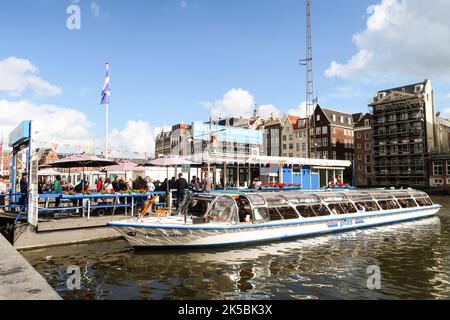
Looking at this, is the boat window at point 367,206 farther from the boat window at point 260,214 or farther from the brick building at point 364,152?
the brick building at point 364,152

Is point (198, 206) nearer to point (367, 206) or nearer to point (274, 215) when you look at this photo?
point (274, 215)

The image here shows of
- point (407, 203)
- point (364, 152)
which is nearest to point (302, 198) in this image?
point (407, 203)

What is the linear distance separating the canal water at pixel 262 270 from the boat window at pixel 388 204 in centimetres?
565

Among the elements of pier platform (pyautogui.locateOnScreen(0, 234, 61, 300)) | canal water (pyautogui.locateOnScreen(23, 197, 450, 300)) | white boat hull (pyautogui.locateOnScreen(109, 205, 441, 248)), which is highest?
pier platform (pyautogui.locateOnScreen(0, 234, 61, 300))

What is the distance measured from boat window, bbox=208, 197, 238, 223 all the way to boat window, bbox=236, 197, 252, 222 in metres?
0.58

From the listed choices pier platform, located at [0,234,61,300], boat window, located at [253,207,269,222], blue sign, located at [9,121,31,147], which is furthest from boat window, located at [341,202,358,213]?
blue sign, located at [9,121,31,147]

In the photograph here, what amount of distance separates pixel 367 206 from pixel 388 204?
247 centimetres

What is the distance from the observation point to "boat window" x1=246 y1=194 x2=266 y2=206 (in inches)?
626

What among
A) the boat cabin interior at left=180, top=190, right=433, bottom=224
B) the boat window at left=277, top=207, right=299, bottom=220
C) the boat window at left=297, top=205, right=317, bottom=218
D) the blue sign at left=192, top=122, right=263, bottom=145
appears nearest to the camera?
the boat cabin interior at left=180, top=190, right=433, bottom=224

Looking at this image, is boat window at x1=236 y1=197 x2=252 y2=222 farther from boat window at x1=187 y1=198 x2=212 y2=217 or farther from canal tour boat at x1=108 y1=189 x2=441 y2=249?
boat window at x1=187 y1=198 x2=212 y2=217

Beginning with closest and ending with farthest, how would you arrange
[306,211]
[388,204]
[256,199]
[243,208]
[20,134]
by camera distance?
[243,208] → [256,199] → [20,134] → [306,211] → [388,204]

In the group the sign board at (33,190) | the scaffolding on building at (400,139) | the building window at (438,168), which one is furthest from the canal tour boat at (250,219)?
the scaffolding on building at (400,139)

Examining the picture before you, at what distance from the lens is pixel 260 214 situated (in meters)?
15.8

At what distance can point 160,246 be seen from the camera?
14.3 meters
